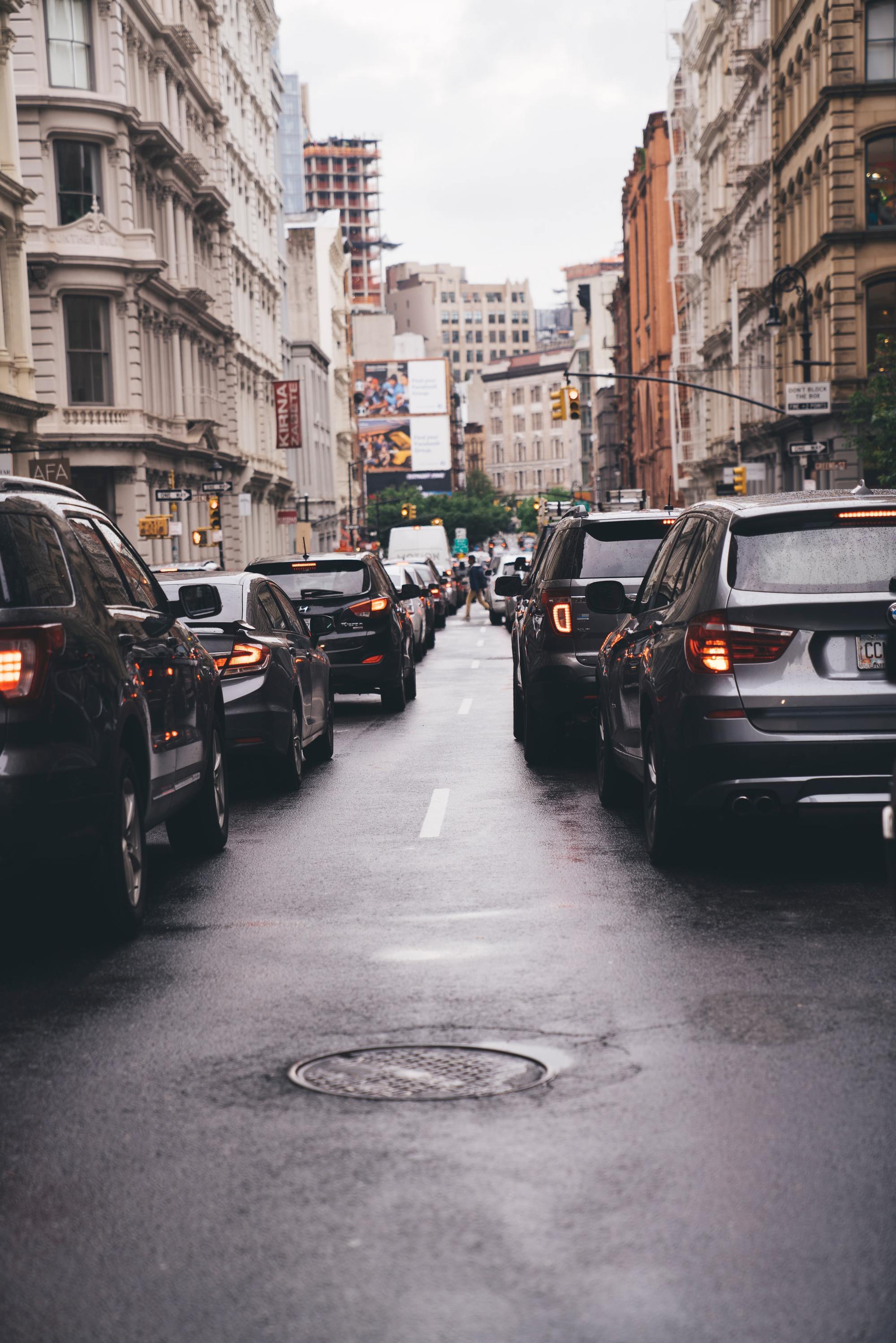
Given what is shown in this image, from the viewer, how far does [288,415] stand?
80500 mm

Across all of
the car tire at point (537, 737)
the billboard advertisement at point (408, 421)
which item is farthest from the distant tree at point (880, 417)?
the billboard advertisement at point (408, 421)

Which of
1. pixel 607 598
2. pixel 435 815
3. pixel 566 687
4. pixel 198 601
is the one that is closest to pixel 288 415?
pixel 566 687

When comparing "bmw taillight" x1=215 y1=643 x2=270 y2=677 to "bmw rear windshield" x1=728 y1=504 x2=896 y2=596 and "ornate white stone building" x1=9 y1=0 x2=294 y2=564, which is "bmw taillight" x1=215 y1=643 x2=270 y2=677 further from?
"ornate white stone building" x1=9 y1=0 x2=294 y2=564

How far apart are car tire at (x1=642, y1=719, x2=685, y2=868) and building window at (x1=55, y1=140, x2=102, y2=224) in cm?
4033

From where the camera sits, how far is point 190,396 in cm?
5703

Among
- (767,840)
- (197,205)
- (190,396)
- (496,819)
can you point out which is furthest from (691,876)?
(197,205)

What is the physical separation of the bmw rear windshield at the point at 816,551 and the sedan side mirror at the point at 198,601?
2.87 m

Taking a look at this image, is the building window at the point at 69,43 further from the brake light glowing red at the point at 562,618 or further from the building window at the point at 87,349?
the brake light glowing red at the point at 562,618

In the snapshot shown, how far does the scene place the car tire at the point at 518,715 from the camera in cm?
1706

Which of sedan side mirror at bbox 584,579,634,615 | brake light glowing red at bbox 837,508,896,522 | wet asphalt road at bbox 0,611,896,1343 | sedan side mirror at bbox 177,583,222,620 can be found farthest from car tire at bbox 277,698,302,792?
brake light glowing red at bbox 837,508,896,522

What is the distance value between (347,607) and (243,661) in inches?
279

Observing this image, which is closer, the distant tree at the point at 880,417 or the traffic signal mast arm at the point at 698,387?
the traffic signal mast arm at the point at 698,387

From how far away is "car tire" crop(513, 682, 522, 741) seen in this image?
17.1 m

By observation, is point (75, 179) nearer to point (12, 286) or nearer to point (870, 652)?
point (12, 286)
